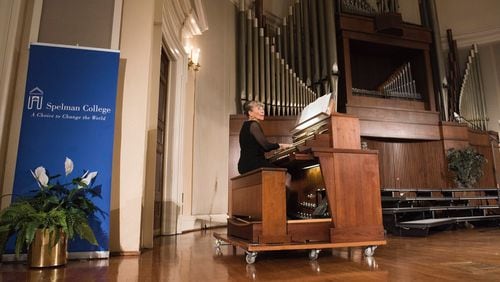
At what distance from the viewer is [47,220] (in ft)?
7.28

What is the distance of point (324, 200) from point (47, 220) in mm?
2032

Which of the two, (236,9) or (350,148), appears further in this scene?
(236,9)

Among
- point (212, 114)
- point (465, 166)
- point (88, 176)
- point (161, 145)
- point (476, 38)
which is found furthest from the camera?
point (476, 38)

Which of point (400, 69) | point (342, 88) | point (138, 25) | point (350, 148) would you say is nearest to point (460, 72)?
point (400, 69)

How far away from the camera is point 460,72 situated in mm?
7824

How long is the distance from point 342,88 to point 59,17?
4.85 m

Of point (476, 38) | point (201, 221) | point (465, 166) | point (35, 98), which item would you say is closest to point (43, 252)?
point (35, 98)

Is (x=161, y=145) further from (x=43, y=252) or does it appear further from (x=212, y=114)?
(x=43, y=252)

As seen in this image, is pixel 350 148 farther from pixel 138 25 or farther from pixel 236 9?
pixel 236 9

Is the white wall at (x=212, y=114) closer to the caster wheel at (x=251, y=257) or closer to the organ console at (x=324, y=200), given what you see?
the organ console at (x=324, y=200)

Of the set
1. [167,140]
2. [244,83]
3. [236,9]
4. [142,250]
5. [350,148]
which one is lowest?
[142,250]

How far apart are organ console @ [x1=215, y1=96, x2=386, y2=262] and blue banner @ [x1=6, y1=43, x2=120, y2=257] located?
43.6 inches

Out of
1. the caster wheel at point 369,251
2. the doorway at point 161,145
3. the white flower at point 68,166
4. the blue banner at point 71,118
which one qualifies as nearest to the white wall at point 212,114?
the doorway at point 161,145

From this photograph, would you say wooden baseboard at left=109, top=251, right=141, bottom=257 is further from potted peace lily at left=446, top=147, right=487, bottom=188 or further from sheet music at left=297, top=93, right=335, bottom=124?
potted peace lily at left=446, top=147, right=487, bottom=188
